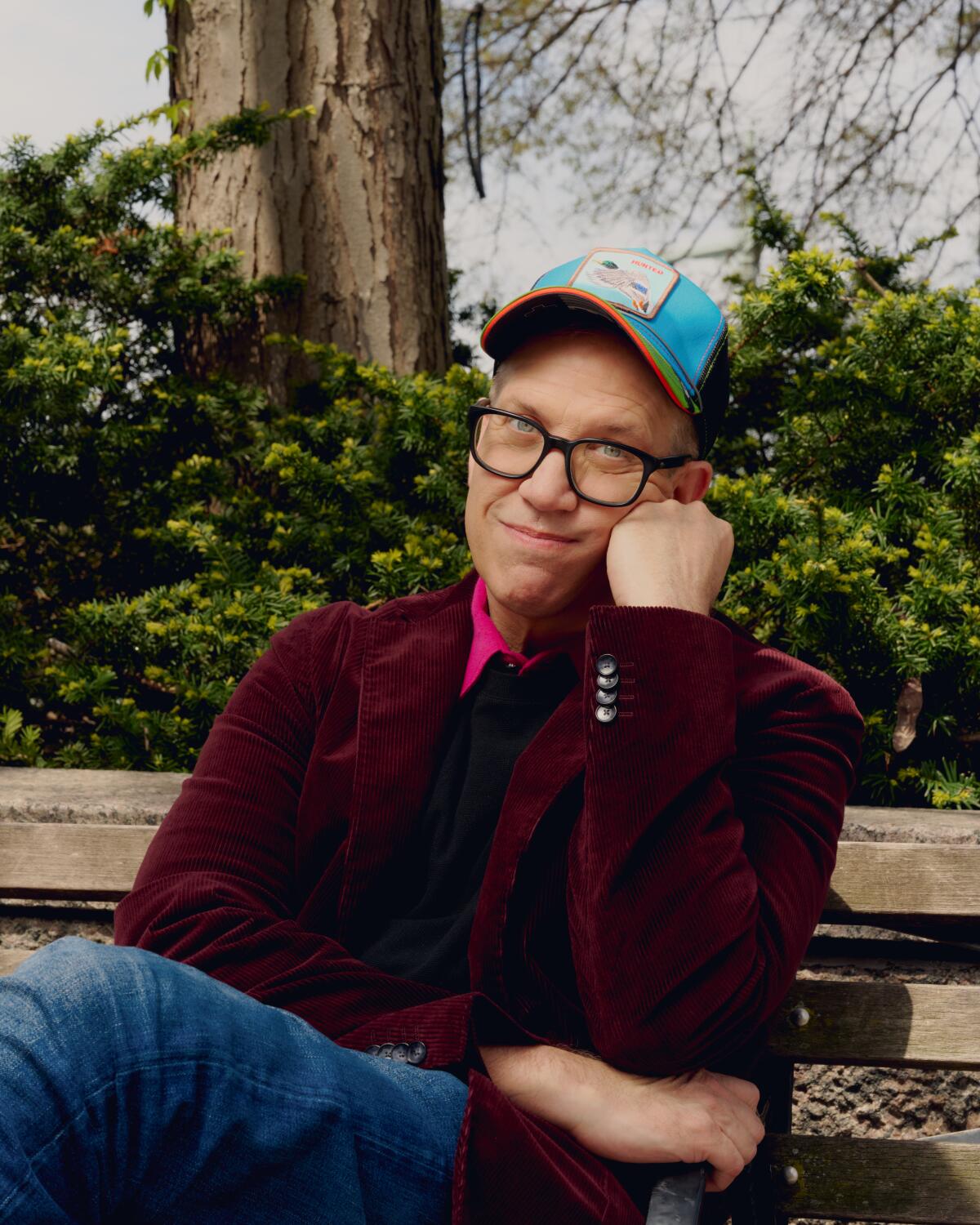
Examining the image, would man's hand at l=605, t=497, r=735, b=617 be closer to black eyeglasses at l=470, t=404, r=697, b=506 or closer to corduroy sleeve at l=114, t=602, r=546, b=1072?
black eyeglasses at l=470, t=404, r=697, b=506

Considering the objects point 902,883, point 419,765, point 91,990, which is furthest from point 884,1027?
point 91,990

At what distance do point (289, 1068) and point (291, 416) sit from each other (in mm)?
2747

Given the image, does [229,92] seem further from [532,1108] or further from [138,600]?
[532,1108]

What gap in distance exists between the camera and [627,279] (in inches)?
→ 78.5

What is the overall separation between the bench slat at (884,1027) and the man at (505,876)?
1.09 ft

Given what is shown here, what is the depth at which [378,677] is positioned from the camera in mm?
2049

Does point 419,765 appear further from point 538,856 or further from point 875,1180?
point 875,1180

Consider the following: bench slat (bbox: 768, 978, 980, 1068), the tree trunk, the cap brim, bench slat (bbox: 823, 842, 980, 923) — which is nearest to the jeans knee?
the cap brim

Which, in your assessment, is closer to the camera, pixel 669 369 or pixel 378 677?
pixel 669 369

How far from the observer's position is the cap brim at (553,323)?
74.7 inches

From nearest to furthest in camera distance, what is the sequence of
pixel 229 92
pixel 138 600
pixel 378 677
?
A: 1. pixel 378 677
2. pixel 138 600
3. pixel 229 92

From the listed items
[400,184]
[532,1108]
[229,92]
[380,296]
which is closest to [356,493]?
[380,296]

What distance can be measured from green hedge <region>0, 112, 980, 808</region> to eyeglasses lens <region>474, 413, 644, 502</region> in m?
1.28

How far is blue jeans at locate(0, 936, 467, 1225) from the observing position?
4.39 feet
